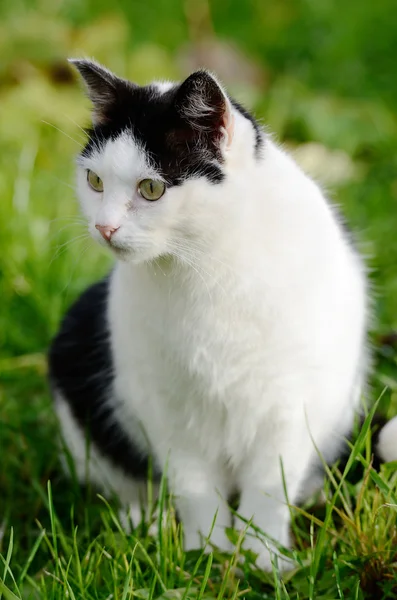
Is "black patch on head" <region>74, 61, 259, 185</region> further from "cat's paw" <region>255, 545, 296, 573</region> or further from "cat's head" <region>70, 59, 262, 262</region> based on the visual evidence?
"cat's paw" <region>255, 545, 296, 573</region>

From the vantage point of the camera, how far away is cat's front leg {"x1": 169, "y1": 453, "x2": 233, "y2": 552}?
1.70 meters

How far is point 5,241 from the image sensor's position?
2695 millimetres

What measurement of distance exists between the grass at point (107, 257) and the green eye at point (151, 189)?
0.26m

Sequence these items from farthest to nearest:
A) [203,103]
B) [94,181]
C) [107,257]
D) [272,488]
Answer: [107,257]
[272,488]
[94,181]
[203,103]

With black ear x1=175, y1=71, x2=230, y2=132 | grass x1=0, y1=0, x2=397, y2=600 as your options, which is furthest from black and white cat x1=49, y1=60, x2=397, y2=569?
grass x1=0, y1=0, x2=397, y2=600

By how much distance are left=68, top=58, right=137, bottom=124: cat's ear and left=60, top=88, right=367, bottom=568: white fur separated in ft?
0.34

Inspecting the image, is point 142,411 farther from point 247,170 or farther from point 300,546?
point 247,170

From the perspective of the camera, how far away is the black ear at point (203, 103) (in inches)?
51.2

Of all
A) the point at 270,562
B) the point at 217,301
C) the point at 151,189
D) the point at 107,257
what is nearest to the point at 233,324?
the point at 217,301

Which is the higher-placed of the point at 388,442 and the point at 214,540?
the point at 388,442

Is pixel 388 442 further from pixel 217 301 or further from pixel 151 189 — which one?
pixel 151 189

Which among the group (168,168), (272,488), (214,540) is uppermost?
(168,168)

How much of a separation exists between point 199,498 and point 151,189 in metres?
0.72

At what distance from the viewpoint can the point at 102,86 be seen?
A: 145cm
